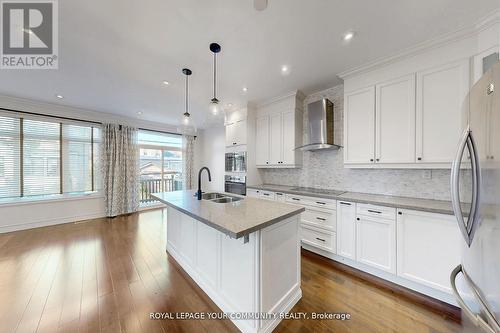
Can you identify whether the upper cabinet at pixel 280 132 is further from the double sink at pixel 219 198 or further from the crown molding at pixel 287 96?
the double sink at pixel 219 198

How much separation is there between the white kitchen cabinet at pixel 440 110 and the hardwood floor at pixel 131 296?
5.25ft

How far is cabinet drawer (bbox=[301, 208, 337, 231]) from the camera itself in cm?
239

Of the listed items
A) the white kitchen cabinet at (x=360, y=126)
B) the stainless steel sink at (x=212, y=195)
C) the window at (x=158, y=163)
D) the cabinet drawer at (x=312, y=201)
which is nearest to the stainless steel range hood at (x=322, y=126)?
the white kitchen cabinet at (x=360, y=126)

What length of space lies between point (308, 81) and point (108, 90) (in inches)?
139

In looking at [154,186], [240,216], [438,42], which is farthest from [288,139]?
[154,186]

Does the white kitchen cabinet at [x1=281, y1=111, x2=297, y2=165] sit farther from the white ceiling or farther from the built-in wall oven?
the built-in wall oven

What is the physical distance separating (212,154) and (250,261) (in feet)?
16.2

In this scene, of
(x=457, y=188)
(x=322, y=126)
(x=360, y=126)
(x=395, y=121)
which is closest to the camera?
(x=457, y=188)

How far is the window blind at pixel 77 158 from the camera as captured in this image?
4.05m

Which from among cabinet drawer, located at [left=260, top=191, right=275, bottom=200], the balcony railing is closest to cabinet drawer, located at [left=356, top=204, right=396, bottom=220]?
cabinet drawer, located at [left=260, top=191, right=275, bottom=200]

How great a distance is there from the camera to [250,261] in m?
1.36

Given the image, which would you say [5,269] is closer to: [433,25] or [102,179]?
[102,179]

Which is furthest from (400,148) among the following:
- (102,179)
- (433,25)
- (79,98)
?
(102,179)

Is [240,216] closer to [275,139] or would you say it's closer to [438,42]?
[275,139]
